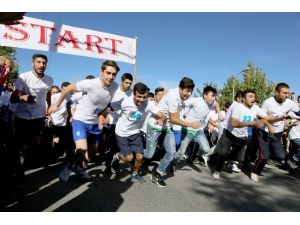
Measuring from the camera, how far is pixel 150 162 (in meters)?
7.67

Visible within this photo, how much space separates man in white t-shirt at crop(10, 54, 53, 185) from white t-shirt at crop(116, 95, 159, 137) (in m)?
1.36

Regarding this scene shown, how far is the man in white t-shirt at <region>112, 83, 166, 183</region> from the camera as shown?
5391mm

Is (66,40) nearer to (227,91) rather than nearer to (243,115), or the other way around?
(243,115)

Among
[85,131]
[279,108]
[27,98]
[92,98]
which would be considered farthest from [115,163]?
[279,108]

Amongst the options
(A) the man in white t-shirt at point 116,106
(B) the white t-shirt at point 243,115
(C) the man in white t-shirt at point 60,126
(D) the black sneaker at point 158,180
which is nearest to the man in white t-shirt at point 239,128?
(B) the white t-shirt at point 243,115

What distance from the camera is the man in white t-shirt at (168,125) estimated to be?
5340mm

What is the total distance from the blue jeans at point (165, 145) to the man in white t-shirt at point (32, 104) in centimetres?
198

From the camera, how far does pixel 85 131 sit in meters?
5.07

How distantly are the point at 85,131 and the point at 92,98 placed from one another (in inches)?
22.0

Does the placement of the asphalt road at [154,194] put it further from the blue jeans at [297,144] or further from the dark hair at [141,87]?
the dark hair at [141,87]

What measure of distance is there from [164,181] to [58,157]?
3.20 m

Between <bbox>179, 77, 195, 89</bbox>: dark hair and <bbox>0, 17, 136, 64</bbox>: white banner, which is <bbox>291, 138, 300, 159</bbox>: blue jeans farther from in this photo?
<bbox>0, 17, 136, 64</bbox>: white banner

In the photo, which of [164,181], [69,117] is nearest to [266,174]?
[164,181]

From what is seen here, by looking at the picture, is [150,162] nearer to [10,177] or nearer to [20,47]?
[10,177]
